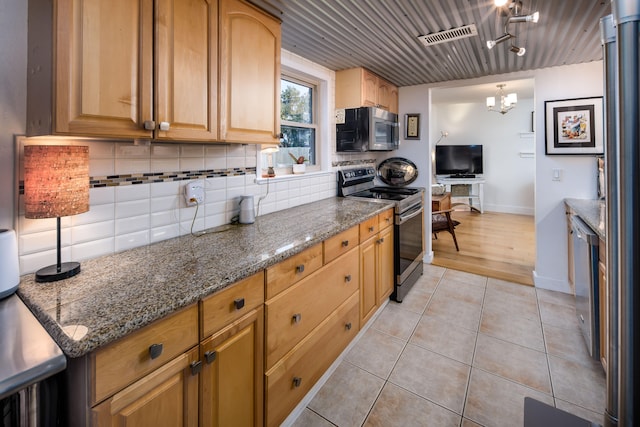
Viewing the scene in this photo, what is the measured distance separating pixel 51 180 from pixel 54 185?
0.02 m

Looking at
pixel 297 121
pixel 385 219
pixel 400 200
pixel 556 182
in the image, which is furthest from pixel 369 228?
pixel 556 182

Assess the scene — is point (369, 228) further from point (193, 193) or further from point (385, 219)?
point (193, 193)

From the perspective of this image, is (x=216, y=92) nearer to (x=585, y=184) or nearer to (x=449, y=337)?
(x=449, y=337)

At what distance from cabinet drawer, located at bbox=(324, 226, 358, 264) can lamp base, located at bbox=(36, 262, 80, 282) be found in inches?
43.6

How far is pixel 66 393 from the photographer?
83cm

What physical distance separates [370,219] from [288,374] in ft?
3.92

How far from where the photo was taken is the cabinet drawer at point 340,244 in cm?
177

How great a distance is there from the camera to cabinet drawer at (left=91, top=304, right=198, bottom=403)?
78 cm

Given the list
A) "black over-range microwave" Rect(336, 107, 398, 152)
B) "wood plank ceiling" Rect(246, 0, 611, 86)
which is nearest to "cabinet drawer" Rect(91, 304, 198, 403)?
"wood plank ceiling" Rect(246, 0, 611, 86)

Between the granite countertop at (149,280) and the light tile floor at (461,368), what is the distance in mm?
917

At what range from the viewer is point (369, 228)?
2275 mm

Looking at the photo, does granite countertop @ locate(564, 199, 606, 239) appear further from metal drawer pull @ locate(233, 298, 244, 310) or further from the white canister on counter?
the white canister on counter

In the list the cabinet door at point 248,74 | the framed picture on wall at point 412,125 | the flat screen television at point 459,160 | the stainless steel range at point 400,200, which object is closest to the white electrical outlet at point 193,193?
the cabinet door at point 248,74

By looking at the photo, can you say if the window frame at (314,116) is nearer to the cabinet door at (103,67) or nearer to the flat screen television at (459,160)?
the cabinet door at (103,67)
